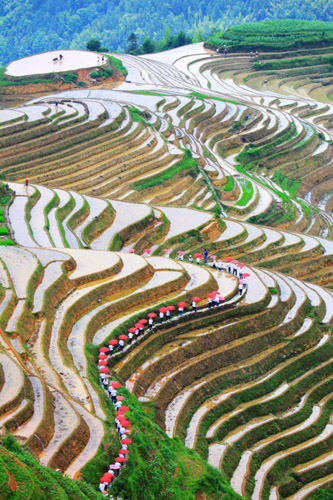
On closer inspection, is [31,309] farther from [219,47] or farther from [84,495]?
[219,47]

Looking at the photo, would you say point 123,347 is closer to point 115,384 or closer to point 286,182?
point 115,384

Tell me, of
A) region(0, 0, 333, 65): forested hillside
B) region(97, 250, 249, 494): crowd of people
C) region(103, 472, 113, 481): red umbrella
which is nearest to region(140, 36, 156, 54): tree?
region(0, 0, 333, 65): forested hillside

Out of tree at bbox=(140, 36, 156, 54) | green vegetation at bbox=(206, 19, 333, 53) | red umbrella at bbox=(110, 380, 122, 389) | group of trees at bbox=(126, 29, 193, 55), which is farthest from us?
group of trees at bbox=(126, 29, 193, 55)

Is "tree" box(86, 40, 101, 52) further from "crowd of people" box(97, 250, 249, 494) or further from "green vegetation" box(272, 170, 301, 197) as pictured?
"crowd of people" box(97, 250, 249, 494)

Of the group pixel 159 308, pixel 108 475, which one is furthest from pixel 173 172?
pixel 108 475

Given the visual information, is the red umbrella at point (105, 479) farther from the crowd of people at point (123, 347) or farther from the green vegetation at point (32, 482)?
the green vegetation at point (32, 482)

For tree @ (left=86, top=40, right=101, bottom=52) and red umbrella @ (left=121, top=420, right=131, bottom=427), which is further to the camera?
tree @ (left=86, top=40, right=101, bottom=52)

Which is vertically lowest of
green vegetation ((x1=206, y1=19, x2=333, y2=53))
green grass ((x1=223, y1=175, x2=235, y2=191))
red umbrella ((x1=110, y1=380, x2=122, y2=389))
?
red umbrella ((x1=110, y1=380, x2=122, y2=389))
